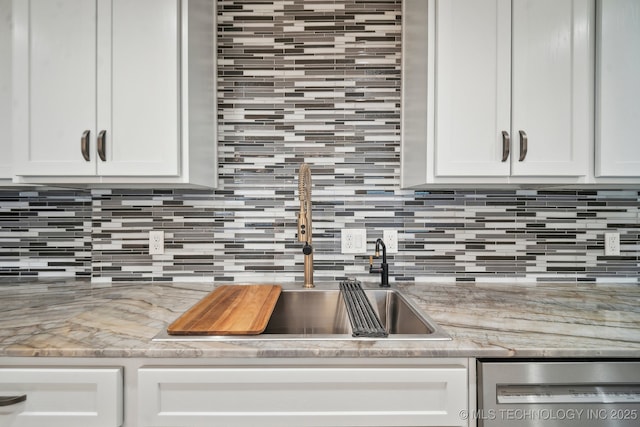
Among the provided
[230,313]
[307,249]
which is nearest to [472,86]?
[307,249]

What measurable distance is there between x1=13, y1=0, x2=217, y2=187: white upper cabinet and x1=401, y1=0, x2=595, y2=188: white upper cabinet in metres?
1.01

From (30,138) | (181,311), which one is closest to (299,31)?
(30,138)

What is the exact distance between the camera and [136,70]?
52.6 inches

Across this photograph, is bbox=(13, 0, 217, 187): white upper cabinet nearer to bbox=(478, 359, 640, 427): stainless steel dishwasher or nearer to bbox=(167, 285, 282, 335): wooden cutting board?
bbox=(167, 285, 282, 335): wooden cutting board

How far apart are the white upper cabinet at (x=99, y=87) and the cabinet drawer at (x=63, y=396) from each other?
2.33 ft

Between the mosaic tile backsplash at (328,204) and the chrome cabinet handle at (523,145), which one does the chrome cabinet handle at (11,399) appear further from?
the chrome cabinet handle at (523,145)

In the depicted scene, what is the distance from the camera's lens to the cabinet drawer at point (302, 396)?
958 mm

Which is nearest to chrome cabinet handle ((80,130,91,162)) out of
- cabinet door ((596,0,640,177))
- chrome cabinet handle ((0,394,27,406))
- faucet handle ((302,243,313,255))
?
chrome cabinet handle ((0,394,27,406))

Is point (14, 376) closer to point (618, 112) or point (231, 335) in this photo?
point (231, 335)

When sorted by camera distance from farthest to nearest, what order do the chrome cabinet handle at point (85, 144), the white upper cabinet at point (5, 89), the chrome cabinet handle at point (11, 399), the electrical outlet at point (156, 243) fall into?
1. the electrical outlet at point (156, 243)
2. the white upper cabinet at point (5, 89)
3. the chrome cabinet handle at point (85, 144)
4. the chrome cabinet handle at point (11, 399)

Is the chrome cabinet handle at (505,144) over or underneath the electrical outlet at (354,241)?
over

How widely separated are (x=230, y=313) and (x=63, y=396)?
49 cm

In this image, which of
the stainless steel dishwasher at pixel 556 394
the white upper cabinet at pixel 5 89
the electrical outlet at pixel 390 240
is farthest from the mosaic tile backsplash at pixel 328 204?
the stainless steel dishwasher at pixel 556 394

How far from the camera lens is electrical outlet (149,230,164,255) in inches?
66.9
